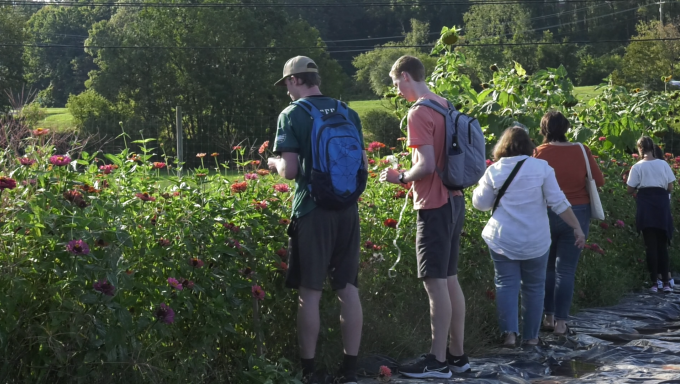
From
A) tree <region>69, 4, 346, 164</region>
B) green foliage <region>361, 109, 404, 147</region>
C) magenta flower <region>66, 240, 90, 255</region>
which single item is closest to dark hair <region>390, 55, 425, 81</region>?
magenta flower <region>66, 240, 90, 255</region>

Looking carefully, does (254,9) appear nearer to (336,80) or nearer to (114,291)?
(336,80)

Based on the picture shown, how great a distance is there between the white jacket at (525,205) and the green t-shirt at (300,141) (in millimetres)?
1708

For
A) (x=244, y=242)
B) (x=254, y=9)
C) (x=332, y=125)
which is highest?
(x=254, y=9)

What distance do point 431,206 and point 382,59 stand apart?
7363 centimetres

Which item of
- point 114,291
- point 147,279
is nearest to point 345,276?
point 147,279

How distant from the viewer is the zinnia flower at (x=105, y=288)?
348 cm

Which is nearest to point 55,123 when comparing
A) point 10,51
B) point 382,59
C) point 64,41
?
point 10,51

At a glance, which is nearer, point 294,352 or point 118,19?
point 294,352

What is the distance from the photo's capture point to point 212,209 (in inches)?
172

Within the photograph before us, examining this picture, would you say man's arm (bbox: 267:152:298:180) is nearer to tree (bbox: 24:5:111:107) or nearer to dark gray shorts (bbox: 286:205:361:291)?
dark gray shorts (bbox: 286:205:361:291)

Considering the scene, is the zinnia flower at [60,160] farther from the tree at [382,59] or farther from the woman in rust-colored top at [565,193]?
the tree at [382,59]

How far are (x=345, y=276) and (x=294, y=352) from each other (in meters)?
0.63

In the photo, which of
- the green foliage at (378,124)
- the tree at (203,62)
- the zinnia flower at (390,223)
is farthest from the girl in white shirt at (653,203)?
the tree at (203,62)

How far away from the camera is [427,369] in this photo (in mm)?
5086
